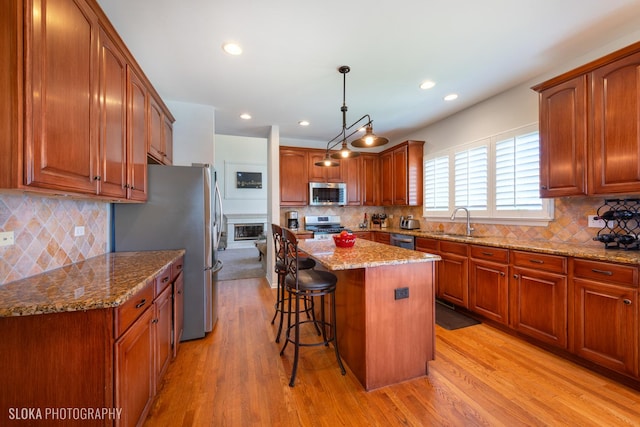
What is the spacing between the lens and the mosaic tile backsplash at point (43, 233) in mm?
1345

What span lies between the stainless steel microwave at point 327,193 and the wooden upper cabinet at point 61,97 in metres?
3.52

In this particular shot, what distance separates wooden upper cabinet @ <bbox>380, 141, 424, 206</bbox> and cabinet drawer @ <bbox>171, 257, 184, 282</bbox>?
11.7 feet

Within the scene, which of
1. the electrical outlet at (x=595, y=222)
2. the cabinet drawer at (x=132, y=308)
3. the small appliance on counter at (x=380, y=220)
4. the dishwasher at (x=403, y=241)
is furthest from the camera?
the small appliance on counter at (x=380, y=220)

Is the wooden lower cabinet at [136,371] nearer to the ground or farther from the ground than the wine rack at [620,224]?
nearer to the ground

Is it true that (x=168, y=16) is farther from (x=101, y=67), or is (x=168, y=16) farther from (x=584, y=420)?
(x=584, y=420)

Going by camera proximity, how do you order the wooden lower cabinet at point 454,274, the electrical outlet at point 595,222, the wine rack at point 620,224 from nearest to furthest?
1. the wine rack at point 620,224
2. the electrical outlet at point 595,222
3. the wooden lower cabinet at point 454,274

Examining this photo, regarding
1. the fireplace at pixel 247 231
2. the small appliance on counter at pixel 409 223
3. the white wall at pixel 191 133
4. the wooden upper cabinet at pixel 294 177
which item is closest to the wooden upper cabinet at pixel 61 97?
the white wall at pixel 191 133

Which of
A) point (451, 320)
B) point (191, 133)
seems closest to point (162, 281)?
point (191, 133)

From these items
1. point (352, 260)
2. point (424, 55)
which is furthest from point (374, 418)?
point (424, 55)

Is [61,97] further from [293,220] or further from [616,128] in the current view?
[293,220]

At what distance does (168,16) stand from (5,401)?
7.70ft

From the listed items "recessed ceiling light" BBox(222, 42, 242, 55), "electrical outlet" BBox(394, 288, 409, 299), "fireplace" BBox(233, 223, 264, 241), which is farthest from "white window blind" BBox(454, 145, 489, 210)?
"fireplace" BBox(233, 223, 264, 241)

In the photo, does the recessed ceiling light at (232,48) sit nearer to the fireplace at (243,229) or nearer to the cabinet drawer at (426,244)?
the cabinet drawer at (426,244)

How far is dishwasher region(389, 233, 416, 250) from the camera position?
150 inches
